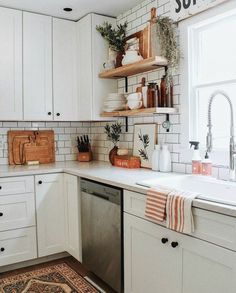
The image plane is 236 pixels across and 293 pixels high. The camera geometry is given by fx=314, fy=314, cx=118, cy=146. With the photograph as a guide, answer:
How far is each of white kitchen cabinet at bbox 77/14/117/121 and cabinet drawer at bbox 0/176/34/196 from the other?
2.82 feet

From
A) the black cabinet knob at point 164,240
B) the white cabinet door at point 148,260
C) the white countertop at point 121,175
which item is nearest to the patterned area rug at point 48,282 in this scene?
the white cabinet door at point 148,260

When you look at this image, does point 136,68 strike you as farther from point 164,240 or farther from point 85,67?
point 164,240

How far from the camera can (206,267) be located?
1.50 metres

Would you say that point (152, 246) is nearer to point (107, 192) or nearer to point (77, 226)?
point (107, 192)

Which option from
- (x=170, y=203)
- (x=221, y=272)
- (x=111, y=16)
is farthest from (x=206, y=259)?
(x=111, y=16)

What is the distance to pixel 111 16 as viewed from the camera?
319cm

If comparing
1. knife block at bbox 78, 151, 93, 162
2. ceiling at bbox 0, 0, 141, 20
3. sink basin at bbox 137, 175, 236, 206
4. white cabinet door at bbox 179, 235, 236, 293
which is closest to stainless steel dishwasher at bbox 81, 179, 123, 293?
sink basin at bbox 137, 175, 236, 206

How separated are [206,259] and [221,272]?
95 mm

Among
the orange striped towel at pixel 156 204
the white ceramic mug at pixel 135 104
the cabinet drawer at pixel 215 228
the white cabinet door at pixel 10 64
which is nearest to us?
the cabinet drawer at pixel 215 228

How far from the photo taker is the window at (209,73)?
7.18 ft

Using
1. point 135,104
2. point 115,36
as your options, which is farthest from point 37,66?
point 135,104

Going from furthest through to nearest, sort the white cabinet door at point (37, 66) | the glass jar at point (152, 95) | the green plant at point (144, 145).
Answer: the white cabinet door at point (37, 66), the green plant at point (144, 145), the glass jar at point (152, 95)

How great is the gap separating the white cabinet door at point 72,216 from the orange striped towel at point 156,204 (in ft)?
3.57

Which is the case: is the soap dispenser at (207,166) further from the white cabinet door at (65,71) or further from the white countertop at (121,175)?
the white cabinet door at (65,71)
